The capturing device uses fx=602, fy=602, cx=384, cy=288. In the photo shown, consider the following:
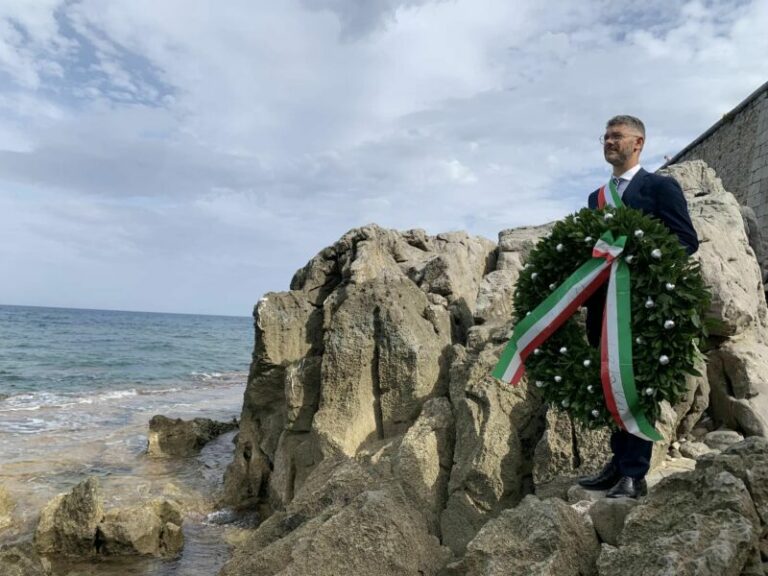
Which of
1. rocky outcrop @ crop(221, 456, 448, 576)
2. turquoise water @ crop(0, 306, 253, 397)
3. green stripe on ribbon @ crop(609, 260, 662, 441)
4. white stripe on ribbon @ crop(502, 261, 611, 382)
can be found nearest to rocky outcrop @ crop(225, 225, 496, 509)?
rocky outcrop @ crop(221, 456, 448, 576)

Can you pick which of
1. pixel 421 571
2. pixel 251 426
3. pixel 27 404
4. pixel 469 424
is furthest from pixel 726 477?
pixel 27 404

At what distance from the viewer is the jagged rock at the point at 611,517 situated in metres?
4.30

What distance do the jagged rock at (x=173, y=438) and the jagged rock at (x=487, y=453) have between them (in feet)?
37.2

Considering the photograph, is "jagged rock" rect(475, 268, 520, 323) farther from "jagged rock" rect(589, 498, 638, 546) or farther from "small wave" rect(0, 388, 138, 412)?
"small wave" rect(0, 388, 138, 412)

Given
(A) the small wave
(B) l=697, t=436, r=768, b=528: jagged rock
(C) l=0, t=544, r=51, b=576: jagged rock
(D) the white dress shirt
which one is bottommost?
(A) the small wave

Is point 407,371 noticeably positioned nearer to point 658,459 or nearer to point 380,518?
point 658,459

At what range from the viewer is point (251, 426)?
A: 43.1ft

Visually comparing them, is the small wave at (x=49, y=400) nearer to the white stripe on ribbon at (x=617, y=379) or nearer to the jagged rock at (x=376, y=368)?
the jagged rock at (x=376, y=368)

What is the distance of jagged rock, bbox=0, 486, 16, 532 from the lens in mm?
10984

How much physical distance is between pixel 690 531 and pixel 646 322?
1682 millimetres

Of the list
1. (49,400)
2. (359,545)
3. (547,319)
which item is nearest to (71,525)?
(359,545)

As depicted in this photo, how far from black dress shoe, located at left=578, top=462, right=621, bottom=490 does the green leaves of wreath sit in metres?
0.59

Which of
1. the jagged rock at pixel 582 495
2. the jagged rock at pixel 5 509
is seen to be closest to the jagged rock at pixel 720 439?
the jagged rock at pixel 582 495

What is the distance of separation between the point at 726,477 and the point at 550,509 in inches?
44.0
